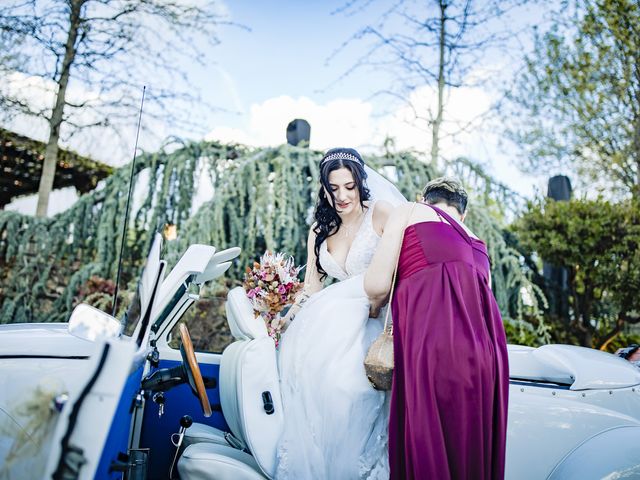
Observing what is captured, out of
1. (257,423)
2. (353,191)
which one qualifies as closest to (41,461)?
(257,423)

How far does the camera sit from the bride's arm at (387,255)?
6.93ft

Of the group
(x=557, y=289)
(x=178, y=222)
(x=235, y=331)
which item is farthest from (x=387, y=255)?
(x=557, y=289)

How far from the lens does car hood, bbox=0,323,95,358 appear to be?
1689 mm

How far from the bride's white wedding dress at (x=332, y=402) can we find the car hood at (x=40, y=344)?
865 mm

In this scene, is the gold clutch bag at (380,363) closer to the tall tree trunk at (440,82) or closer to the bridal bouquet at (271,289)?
the bridal bouquet at (271,289)

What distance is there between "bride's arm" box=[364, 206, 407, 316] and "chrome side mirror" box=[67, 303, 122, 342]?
109cm

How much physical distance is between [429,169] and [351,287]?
3702 mm

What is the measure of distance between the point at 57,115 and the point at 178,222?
2566 mm

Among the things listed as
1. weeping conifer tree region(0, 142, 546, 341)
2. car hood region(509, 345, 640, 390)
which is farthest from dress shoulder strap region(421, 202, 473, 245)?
weeping conifer tree region(0, 142, 546, 341)

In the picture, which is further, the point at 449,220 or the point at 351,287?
the point at 351,287

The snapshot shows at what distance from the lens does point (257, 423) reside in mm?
1950

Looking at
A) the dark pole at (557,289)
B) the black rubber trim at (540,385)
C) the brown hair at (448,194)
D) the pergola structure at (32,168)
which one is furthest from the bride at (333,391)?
the pergola structure at (32,168)

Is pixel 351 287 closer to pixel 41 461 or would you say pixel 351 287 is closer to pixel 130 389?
pixel 130 389

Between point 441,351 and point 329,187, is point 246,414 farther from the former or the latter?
point 329,187
